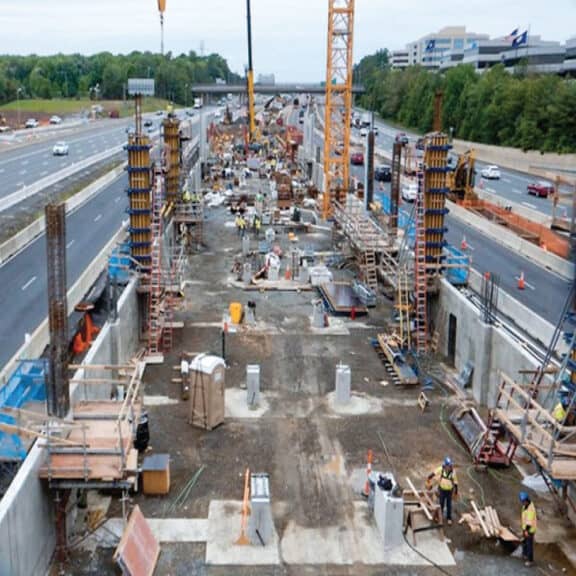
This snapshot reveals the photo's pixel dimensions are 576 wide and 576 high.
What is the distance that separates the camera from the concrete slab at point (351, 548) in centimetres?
1614

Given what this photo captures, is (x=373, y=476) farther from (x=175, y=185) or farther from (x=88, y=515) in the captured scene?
(x=175, y=185)

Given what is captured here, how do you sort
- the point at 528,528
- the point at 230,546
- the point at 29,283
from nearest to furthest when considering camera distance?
the point at 528,528 → the point at 230,546 → the point at 29,283

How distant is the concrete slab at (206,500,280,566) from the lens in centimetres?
1600

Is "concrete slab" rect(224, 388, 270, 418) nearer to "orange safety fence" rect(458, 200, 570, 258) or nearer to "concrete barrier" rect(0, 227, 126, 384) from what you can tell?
"concrete barrier" rect(0, 227, 126, 384)

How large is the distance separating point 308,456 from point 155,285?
12.1m

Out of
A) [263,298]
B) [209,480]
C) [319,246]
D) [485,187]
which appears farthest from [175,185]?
[485,187]

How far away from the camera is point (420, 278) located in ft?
102

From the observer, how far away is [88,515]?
17547mm

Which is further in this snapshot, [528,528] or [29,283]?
[29,283]

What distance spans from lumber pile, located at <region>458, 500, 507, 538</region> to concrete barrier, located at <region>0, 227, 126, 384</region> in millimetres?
12435

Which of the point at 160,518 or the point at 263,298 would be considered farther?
the point at 263,298

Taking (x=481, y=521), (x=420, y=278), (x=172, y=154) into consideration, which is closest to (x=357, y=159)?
(x=172, y=154)

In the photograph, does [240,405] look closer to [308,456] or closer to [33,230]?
[308,456]

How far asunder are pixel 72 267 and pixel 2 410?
23025mm
